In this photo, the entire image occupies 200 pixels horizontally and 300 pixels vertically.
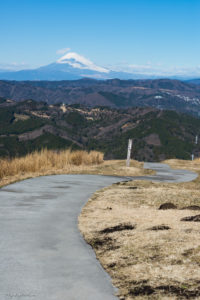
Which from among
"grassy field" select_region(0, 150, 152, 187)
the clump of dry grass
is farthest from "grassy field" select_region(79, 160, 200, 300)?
the clump of dry grass

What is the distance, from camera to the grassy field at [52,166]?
55.2ft

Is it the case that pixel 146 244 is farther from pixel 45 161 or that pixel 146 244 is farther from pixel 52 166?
pixel 52 166

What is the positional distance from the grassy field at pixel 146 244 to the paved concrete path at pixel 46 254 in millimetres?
243

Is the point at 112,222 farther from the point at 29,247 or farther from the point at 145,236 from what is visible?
the point at 29,247

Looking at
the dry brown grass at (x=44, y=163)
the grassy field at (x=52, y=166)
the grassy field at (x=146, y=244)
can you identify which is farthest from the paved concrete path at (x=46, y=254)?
the grassy field at (x=52, y=166)

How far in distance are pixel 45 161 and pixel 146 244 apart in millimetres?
14302

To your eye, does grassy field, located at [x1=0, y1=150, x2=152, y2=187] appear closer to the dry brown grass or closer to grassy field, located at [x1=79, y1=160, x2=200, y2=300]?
the dry brown grass

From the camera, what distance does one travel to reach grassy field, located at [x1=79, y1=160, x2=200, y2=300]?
467 cm

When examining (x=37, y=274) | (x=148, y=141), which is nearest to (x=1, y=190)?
(x=37, y=274)

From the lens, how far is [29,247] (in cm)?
625

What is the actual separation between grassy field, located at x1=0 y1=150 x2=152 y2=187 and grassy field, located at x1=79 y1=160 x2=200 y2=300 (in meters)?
5.63

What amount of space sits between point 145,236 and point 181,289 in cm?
225

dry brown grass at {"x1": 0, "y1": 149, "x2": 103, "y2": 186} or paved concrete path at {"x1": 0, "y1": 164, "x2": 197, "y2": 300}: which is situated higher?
paved concrete path at {"x1": 0, "y1": 164, "x2": 197, "y2": 300}

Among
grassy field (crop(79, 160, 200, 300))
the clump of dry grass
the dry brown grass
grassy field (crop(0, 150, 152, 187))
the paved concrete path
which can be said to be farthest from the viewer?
the clump of dry grass
